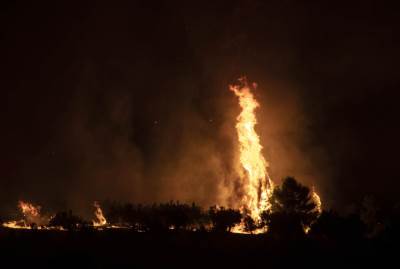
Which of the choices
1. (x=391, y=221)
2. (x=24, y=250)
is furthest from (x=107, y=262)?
(x=391, y=221)

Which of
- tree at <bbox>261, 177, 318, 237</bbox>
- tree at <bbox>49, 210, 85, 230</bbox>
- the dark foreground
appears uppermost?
tree at <bbox>261, 177, 318, 237</bbox>

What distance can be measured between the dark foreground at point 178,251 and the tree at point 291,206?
5.44m

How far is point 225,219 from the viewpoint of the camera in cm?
4472

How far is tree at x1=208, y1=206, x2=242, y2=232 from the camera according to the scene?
44688 mm

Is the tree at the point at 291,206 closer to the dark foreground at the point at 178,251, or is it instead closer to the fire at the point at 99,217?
the dark foreground at the point at 178,251

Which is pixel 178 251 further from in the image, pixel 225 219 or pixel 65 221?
pixel 65 221

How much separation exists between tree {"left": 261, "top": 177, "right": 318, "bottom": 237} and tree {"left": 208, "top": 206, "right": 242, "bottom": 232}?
2714 millimetres

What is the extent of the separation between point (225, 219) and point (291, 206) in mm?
6627

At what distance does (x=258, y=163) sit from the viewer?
5072cm

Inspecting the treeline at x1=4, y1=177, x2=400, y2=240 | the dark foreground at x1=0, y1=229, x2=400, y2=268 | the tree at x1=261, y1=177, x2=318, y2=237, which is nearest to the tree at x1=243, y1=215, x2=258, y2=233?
the treeline at x1=4, y1=177, x2=400, y2=240

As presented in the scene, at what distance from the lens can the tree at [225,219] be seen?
147 ft

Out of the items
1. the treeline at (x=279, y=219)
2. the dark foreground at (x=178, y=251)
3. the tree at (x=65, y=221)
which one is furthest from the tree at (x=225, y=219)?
the tree at (x=65, y=221)

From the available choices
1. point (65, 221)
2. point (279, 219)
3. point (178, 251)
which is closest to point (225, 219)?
point (279, 219)

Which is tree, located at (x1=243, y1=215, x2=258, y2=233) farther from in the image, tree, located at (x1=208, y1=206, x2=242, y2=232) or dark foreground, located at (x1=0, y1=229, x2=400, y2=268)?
dark foreground, located at (x1=0, y1=229, x2=400, y2=268)
